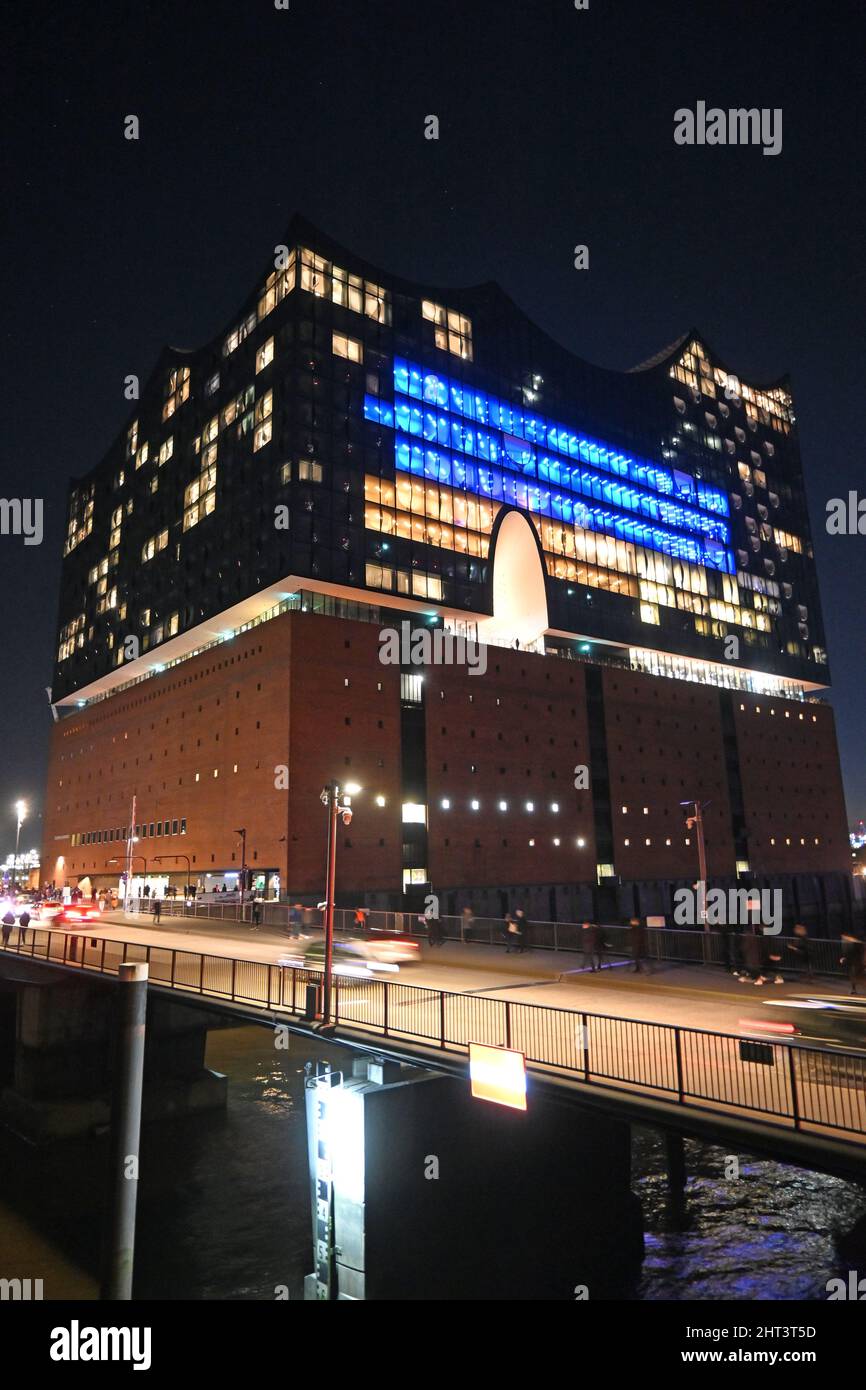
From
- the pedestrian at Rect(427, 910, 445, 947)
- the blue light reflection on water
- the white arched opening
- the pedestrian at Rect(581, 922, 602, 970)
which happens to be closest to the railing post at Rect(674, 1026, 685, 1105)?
the blue light reflection on water

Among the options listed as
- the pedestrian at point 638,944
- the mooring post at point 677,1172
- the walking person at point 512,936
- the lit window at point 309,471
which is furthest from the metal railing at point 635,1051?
the lit window at point 309,471

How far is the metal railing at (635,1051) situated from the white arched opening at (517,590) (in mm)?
51440

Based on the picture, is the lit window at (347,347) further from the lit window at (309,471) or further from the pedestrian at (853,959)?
the pedestrian at (853,959)

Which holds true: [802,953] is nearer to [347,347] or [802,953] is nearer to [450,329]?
Answer: [347,347]

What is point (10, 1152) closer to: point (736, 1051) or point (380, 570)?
point (736, 1051)

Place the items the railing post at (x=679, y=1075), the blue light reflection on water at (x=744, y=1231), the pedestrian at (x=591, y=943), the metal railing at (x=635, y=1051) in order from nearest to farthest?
the metal railing at (x=635, y=1051), the railing post at (x=679, y=1075), the blue light reflection on water at (x=744, y=1231), the pedestrian at (x=591, y=943)

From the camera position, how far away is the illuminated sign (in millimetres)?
11008

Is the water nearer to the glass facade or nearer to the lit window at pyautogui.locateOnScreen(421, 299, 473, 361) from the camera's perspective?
the glass facade

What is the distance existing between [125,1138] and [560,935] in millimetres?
18137

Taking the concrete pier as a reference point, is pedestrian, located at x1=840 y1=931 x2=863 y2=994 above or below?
above

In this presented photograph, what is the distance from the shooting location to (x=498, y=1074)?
11.4 meters

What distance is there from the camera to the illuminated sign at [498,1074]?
11008 mm

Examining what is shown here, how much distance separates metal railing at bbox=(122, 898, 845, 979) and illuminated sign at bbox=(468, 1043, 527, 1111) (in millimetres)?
9868
